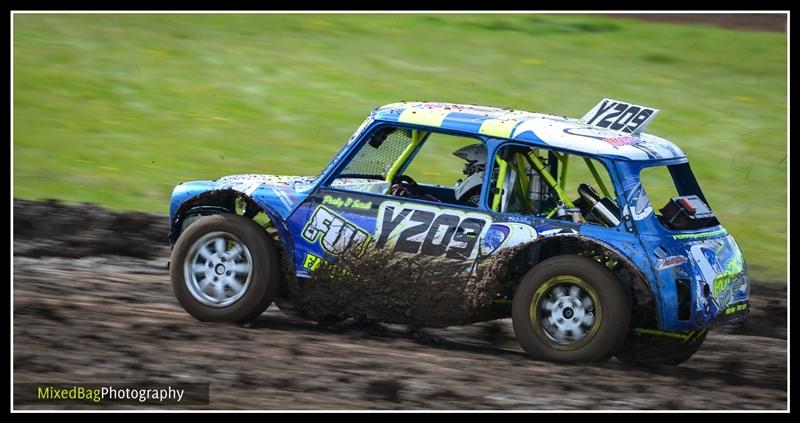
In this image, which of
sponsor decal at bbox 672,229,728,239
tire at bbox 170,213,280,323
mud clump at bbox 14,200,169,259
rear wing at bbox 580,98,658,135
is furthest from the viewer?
mud clump at bbox 14,200,169,259

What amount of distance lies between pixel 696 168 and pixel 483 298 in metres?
9.53

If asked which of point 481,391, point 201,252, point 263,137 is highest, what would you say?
point 263,137

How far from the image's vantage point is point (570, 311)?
360 inches

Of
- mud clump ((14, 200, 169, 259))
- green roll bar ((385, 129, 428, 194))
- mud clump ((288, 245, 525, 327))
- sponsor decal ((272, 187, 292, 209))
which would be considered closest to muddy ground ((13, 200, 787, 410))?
mud clump ((288, 245, 525, 327))

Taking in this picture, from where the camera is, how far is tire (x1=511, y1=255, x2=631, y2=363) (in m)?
8.92

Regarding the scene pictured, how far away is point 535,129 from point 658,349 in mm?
1998

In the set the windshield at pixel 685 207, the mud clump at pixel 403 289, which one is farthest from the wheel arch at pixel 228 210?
the windshield at pixel 685 207

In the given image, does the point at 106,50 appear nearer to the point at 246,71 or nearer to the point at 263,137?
the point at 246,71

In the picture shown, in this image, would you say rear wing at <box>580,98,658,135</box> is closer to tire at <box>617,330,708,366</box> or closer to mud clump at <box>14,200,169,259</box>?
tire at <box>617,330,708,366</box>

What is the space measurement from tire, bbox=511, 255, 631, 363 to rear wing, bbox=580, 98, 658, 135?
1.30 meters

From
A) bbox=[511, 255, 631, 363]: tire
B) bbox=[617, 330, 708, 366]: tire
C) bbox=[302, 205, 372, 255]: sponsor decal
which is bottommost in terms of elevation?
bbox=[617, 330, 708, 366]: tire

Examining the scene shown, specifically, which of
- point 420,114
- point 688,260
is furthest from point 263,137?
point 688,260

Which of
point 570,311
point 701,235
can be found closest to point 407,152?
point 570,311

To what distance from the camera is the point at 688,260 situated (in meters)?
9.02
